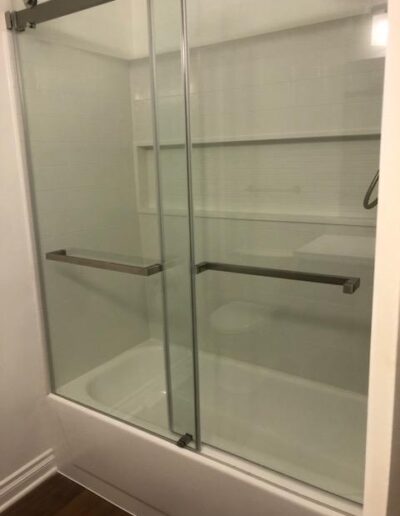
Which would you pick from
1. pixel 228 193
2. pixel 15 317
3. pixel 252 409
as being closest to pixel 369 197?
pixel 228 193

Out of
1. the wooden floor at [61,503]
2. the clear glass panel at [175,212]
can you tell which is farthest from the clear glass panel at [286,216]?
the wooden floor at [61,503]

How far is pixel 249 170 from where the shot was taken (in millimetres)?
1854

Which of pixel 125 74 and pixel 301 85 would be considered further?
pixel 125 74

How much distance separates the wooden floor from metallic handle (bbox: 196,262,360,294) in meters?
1.00

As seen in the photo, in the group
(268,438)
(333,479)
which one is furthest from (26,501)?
(333,479)

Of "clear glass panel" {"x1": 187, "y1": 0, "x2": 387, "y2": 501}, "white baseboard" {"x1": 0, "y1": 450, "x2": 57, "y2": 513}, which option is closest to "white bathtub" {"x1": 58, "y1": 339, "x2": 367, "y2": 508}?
"clear glass panel" {"x1": 187, "y1": 0, "x2": 387, "y2": 501}

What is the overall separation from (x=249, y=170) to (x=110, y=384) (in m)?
1.17

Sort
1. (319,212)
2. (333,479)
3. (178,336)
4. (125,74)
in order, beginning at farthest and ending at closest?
1. (125,74)
2. (319,212)
3. (178,336)
4. (333,479)

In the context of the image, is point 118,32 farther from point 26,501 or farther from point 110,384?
point 26,501

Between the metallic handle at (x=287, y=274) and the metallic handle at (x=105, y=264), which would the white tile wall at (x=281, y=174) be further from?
the metallic handle at (x=105, y=264)

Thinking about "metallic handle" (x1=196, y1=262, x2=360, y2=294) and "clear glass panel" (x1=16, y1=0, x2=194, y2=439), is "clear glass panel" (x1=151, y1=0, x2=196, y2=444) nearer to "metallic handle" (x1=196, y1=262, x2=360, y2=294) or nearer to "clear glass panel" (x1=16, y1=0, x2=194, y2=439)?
"clear glass panel" (x1=16, y1=0, x2=194, y2=439)

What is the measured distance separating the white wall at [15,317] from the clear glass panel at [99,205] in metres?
0.08

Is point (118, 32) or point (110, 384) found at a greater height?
point (118, 32)

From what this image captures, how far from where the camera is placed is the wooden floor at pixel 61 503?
5.30 ft
